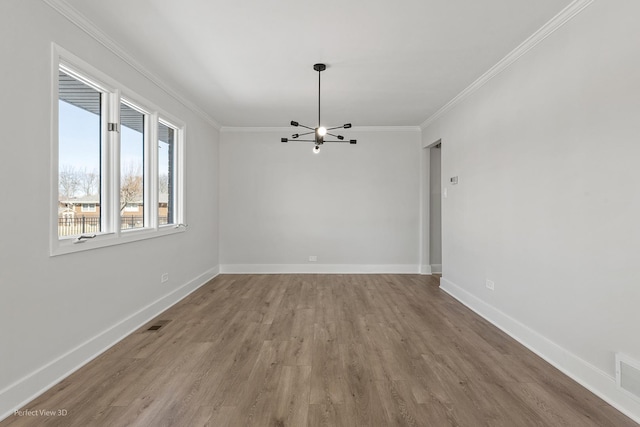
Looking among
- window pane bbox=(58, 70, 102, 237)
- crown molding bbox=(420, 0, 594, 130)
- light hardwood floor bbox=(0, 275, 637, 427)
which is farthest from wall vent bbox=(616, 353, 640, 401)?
window pane bbox=(58, 70, 102, 237)

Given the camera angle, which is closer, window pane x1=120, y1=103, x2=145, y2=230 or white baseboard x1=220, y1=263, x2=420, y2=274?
window pane x1=120, y1=103, x2=145, y2=230

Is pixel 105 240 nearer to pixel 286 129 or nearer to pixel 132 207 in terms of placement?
pixel 132 207

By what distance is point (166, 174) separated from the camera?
4.23 metres

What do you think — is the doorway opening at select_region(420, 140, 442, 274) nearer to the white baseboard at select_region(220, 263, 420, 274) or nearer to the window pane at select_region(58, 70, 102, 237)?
the white baseboard at select_region(220, 263, 420, 274)

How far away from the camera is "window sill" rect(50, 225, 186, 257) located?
2351 mm

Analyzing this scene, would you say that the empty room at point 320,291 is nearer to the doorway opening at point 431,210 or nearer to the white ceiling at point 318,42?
the white ceiling at point 318,42

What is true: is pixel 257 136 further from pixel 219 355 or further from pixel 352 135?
pixel 219 355

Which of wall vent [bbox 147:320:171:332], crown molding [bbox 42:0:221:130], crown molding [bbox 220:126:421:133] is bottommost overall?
wall vent [bbox 147:320:171:332]

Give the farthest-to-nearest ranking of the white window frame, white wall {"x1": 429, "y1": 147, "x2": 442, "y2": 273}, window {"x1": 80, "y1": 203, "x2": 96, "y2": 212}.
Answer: white wall {"x1": 429, "y1": 147, "x2": 442, "y2": 273}, window {"x1": 80, "y1": 203, "x2": 96, "y2": 212}, the white window frame

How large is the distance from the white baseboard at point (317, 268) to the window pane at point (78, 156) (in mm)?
3437

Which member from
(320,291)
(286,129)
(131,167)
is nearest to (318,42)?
(131,167)

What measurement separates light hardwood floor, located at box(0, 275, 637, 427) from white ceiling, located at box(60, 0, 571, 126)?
2.88 meters

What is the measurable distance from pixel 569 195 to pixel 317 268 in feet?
14.4

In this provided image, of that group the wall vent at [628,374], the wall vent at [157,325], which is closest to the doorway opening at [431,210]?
the wall vent at [628,374]
